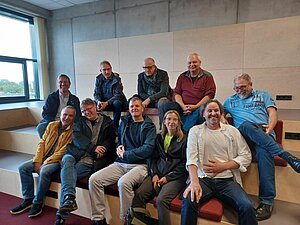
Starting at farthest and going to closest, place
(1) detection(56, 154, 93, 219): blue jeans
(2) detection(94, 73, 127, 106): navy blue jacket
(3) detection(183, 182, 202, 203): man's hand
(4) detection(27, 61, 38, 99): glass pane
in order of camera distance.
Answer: (4) detection(27, 61, 38, 99): glass pane
(2) detection(94, 73, 127, 106): navy blue jacket
(1) detection(56, 154, 93, 219): blue jeans
(3) detection(183, 182, 202, 203): man's hand

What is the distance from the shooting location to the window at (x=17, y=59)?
16.2ft

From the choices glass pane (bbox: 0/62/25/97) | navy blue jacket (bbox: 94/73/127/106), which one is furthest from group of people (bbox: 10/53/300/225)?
glass pane (bbox: 0/62/25/97)

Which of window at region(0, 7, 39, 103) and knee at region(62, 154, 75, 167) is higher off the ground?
window at region(0, 7, 39, 103)

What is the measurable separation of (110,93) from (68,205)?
1.68m

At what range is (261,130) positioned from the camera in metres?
1.94

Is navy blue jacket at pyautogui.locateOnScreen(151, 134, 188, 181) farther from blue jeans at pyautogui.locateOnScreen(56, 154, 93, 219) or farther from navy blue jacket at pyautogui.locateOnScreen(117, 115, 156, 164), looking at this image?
blue jeans at pyautogui.locateOnScreen(56, 154, 93, 219)

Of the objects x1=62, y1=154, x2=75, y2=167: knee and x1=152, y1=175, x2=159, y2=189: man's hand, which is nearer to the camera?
x1=152, y1=175, x2=159, y2=189: man's hand

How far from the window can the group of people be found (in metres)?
2.95

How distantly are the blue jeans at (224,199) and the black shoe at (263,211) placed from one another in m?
0.19

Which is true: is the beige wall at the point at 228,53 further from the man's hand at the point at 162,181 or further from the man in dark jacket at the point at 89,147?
the man's hand at the point at 162,181

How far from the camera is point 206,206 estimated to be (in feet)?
5.53

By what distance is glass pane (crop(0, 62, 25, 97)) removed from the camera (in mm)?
4965

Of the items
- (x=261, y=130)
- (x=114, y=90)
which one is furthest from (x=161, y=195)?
(x=114, y=90)

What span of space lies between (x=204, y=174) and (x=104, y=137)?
1.17 meters
